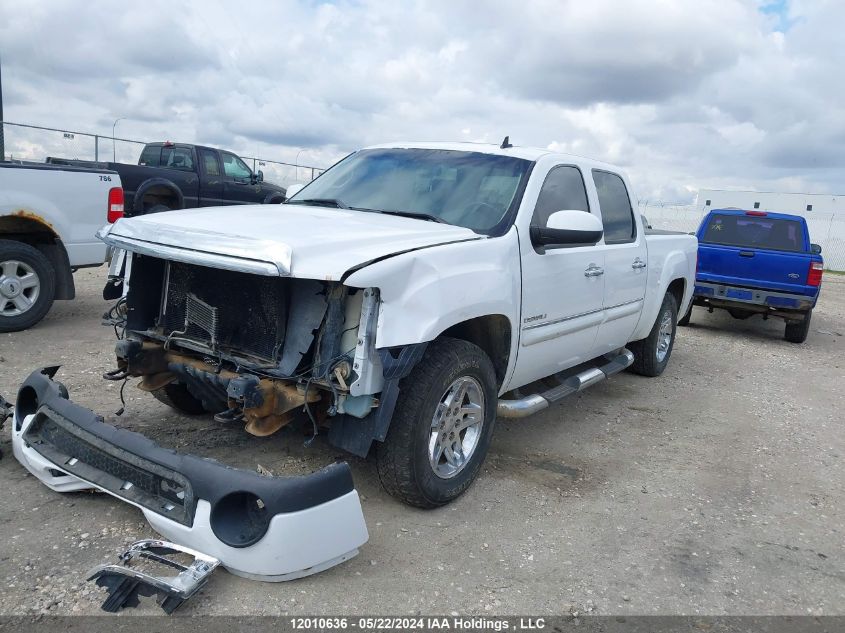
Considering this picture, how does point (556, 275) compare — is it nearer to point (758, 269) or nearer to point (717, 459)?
point (717, 459)

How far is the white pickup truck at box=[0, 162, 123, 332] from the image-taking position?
6449mm

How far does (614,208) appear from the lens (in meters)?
5.50

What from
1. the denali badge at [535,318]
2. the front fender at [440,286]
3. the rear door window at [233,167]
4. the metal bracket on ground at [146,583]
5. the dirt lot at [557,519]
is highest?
the rear door window at [233,167]

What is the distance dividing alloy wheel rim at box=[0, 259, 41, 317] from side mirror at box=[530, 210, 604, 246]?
5023 millimetres

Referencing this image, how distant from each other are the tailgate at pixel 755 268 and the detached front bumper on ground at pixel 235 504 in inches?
332

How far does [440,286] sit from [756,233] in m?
8.72

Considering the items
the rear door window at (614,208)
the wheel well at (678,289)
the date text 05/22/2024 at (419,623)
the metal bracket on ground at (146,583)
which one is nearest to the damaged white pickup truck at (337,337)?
the metal bracket on ground at (146,583)

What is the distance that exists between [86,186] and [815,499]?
675cm

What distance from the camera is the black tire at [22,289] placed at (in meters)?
6.46

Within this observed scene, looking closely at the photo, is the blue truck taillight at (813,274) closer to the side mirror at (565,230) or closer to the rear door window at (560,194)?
the rear door window at (560,194)

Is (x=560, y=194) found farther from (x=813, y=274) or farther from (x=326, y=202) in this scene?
(x=813, y=274)

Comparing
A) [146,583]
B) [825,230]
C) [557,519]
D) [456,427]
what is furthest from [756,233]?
[825,230]

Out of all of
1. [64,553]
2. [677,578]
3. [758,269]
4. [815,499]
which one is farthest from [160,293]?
[758,269]

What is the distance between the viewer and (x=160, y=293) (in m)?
3.82
